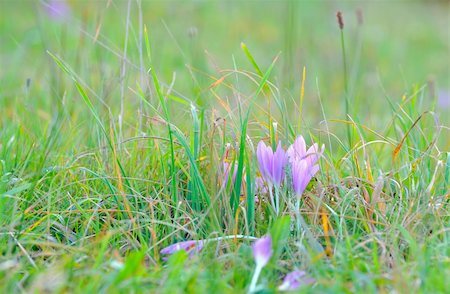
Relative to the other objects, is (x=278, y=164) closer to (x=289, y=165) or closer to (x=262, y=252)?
(x=289, y=165)

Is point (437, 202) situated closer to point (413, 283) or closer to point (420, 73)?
point (413, 283)

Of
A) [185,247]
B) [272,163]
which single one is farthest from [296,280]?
[272,163]

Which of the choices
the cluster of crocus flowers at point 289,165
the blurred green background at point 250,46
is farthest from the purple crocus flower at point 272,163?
the blurred green background at point 250,46

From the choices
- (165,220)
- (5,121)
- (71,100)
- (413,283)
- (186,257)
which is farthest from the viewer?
(71,100)

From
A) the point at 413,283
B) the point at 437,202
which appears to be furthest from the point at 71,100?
the point at 413,283

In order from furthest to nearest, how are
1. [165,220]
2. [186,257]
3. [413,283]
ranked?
1. [165,220]
2. [186,257]
3. [413,283]

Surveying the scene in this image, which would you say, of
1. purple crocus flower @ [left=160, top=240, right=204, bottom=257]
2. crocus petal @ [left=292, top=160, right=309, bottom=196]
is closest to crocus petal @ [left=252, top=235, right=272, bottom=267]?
purple crocus flower @ [left=160, top=240, right=204, bottom=257]

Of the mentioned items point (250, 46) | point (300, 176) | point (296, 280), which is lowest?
point (250, 46)
